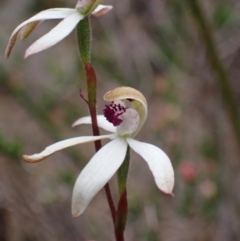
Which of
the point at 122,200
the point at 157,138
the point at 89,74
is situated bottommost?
the point at 157,138

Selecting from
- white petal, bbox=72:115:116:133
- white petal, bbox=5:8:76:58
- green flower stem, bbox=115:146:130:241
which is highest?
white petal, bbox=5:8:76:58

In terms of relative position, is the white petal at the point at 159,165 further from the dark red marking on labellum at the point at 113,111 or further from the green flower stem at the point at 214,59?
the green flower stem at the point at 214,59

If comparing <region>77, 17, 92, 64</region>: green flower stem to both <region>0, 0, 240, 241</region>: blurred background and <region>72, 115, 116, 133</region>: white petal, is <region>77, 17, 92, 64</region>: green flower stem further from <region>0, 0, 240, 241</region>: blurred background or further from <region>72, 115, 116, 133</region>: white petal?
<region>0, 0, 240, 241</region>: blurred background

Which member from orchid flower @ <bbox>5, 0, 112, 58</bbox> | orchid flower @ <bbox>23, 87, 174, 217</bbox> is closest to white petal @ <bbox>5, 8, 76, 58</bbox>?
orchid flower @ <bbox>5, 0, 112, 58</bbox>

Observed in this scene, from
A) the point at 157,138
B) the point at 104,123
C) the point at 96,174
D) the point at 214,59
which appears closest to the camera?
the point at 96,174

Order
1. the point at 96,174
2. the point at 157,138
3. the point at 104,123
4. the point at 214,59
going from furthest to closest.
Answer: the point at 157,138 < the point at 214,59 < the point at 104,123 < the point at 96,174

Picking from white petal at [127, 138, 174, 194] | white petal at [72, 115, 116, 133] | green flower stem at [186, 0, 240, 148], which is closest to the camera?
white petal at [127, 138, 174, 194]

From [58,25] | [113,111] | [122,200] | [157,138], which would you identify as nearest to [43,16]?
[58,25]

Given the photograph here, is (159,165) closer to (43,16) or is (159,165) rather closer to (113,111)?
(113,111)
